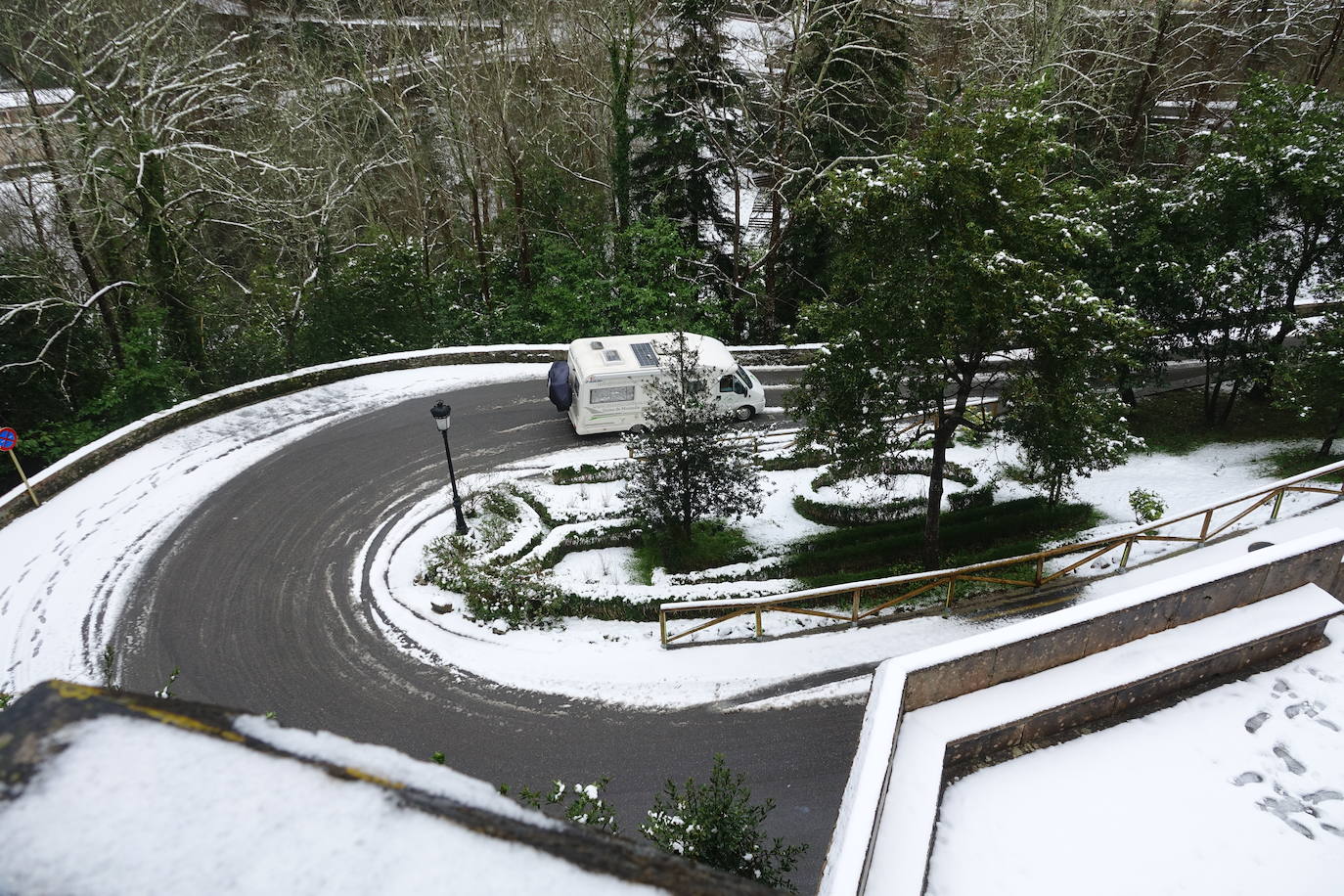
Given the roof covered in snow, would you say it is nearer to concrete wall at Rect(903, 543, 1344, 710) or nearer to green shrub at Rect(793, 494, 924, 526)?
concrete wall at Rect(903, 543, 1344, 710)

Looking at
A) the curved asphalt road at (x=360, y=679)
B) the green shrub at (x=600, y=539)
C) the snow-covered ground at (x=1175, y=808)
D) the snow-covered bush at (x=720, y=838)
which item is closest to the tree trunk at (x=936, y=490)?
the curved asphalt road at (x=360, y=679)

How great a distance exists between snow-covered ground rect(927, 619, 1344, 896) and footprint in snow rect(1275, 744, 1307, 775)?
11mm

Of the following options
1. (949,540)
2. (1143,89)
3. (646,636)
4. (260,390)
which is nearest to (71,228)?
(260,390)

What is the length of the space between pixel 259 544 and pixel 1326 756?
15.1 meters

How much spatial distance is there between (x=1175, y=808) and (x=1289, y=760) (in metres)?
1.03

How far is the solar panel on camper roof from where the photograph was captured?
59.8ft

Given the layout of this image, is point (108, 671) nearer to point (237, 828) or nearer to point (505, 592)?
point (505, 592)

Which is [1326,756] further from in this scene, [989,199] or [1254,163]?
[1254,163]

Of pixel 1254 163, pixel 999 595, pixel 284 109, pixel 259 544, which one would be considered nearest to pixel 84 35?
pixel 284 109

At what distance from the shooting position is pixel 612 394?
59.4 ft

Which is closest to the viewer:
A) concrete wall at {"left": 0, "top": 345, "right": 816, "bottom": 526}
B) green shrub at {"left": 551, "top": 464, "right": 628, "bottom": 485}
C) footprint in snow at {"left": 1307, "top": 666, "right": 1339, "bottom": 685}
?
footprint in snow at {"left": 1307, "top": 666, "right": 1339, "bottom": 685}

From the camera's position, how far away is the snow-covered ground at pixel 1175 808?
15.4 ft

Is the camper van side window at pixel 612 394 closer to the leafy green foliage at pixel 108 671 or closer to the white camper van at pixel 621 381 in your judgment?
the white camper van at pixel 621 381

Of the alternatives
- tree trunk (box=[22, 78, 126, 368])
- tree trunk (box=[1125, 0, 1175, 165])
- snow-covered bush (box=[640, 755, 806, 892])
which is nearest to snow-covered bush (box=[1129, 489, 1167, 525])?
snow-covered bush (box=[640, 755, 806, 892])
